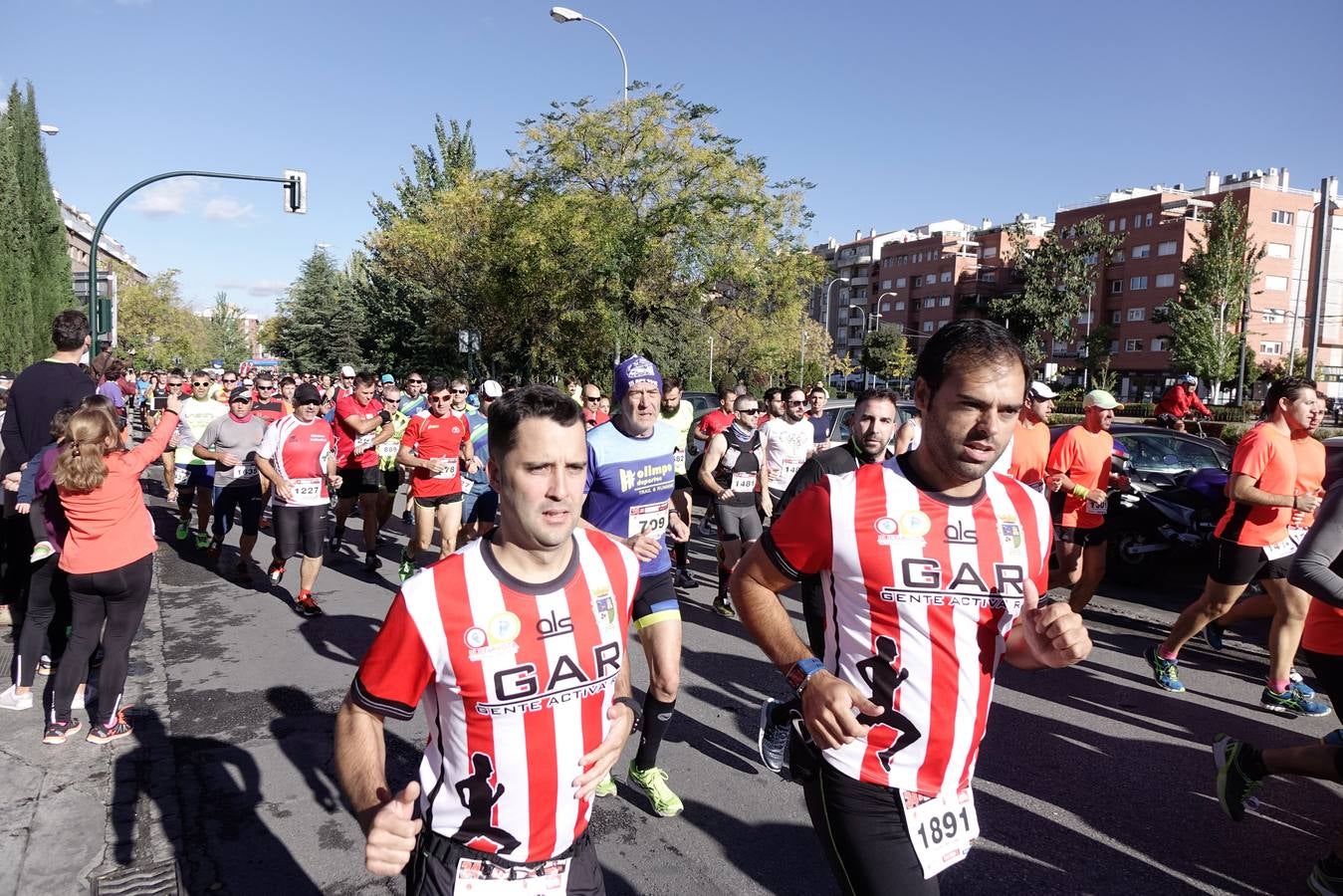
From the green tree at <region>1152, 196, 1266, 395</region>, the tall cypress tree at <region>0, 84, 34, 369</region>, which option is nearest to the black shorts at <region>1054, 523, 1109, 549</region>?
the tall cypress tree at <region>0, 84, 34, 369</region>

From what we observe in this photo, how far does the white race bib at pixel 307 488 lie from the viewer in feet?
25.3

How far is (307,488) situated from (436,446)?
55.5 inches

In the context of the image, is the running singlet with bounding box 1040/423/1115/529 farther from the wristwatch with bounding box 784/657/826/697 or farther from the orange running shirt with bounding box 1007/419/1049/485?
the wristwatch with bounding box 784/657/826/697

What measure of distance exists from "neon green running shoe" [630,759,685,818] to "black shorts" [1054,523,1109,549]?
4274 millimetres

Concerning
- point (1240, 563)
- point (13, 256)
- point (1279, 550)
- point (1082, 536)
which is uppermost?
point (13, 256)

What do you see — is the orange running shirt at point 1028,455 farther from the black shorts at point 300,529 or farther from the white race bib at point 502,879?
the white race bib at point 502,879

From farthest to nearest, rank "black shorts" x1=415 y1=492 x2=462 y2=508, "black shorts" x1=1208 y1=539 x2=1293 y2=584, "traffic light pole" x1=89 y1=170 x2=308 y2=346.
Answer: "traffic light pole" x1=89 y1=170 x2=308 y2=346
"black shorts" x1=415 y1=492 x2=462 y2=508
"black shorts" x1=1208 y1=539 x2=1293 y2=584

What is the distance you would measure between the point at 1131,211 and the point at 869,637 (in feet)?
270

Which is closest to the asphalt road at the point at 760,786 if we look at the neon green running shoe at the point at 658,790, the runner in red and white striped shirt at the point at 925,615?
the neon green running shoe at the point at 658,790

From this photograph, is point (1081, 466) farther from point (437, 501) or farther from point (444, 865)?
point (444, 865)

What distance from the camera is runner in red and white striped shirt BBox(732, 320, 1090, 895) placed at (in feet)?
7.14

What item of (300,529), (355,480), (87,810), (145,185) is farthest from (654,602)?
(145,185)

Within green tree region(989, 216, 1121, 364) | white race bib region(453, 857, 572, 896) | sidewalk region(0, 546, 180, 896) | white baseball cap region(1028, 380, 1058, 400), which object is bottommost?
sidewalk region(0, 546, 180, 896)

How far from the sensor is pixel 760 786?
4.54m
